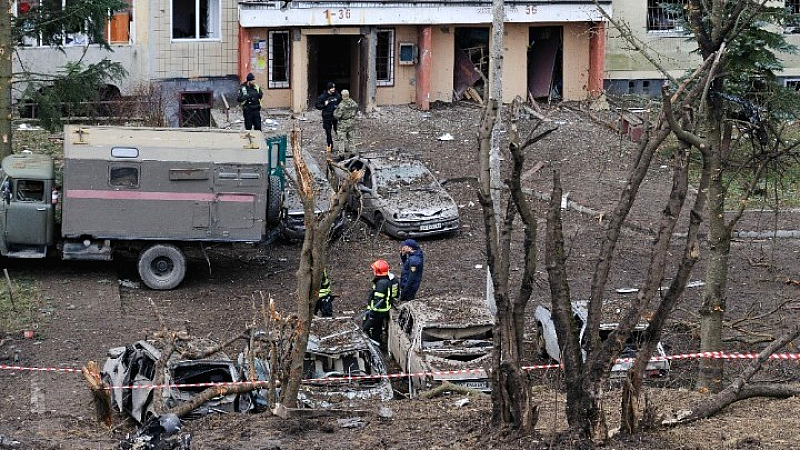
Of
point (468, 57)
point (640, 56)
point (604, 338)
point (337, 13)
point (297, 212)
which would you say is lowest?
point (604, 338)

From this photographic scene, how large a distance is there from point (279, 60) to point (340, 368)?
18743 millimetres

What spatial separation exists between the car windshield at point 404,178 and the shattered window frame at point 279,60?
8569 mm

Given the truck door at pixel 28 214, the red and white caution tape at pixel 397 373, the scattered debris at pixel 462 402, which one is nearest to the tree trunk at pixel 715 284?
the red and white caution tape at pixel 397 373

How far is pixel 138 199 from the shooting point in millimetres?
22328

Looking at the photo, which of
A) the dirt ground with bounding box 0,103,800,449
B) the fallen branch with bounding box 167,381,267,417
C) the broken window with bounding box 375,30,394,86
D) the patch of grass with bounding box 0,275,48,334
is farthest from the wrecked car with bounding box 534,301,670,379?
the broken window with bounding box 375,30,394,86

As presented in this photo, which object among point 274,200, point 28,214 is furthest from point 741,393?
point 28,214

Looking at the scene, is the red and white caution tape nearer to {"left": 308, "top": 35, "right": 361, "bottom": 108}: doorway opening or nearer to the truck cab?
the truck cab

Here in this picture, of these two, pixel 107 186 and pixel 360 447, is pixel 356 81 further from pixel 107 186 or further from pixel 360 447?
pixel 360 447

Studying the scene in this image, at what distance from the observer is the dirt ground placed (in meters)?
13.5

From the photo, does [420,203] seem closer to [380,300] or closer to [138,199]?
[138,199]

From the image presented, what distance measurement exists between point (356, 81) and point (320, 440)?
74.4 ft

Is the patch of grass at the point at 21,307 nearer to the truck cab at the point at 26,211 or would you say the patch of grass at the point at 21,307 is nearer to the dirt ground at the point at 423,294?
the dirt ground at the point at 423,294

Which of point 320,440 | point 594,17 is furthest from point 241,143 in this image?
point 594,17

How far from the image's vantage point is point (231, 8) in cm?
3409
